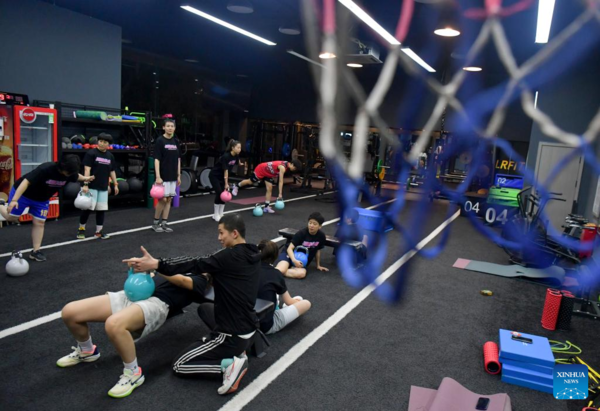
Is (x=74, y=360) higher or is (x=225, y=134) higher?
(x=225, y=134)

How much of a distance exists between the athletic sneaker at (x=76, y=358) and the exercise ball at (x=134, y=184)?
609 cm

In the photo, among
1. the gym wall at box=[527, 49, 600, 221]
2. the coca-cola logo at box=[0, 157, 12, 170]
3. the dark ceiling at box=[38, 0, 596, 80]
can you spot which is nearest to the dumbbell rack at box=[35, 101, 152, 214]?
the coca-cola logo at box=[0, 157, 12, 170]

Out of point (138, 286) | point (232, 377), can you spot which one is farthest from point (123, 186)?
point (232, 377)

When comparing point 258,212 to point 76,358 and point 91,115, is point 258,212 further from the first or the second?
point 76,358

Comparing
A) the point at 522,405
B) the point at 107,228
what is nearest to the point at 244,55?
the point at 107,228

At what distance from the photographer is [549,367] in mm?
3295

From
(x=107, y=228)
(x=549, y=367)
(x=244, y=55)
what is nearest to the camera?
(x=549, y=367)

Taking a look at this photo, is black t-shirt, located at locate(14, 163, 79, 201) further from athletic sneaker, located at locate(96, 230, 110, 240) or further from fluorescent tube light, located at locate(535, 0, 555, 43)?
fluorescent tube light, located at locate(535, 0, 555, 43)

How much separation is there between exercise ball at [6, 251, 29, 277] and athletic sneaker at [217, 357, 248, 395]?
3.02 meters

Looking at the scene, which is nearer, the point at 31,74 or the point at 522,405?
the point at 522,405

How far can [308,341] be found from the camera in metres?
3.78

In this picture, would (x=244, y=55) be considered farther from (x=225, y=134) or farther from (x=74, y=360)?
(x=74, y=360)

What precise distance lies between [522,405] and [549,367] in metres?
0.43

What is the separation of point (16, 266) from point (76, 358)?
2067 millimetres
